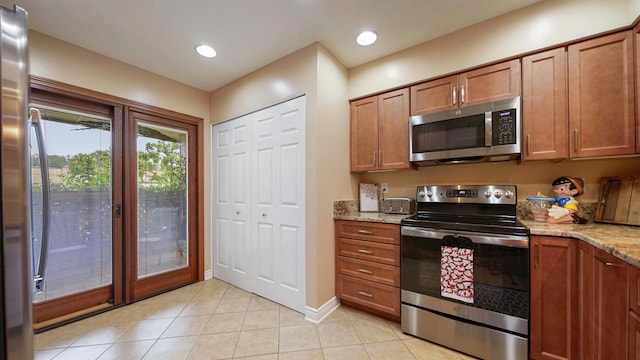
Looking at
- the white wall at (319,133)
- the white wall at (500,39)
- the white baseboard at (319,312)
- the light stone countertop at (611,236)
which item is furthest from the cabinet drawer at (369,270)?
the white wall at (500,39)

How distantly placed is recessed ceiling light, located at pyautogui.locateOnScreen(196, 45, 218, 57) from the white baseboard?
2.52 metres

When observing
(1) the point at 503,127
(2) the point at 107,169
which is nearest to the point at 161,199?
(2) the point at 107,169

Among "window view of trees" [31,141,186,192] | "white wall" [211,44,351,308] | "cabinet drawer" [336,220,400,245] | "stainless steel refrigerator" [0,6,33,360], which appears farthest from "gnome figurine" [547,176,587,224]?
"window view of trees" [31,141,186,192]

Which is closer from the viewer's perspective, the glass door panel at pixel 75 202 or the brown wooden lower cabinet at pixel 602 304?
the brown wooden lower cabinet at pixel 602 304

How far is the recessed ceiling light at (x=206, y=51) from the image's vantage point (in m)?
2.17

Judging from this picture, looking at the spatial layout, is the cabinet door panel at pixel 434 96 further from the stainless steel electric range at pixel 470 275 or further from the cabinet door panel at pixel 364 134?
the stainless steel electric range at pixel 470 275

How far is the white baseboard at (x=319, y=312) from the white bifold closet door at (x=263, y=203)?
0.30ft

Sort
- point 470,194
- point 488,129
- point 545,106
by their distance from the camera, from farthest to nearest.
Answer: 1. point 470,194
2. point 488,129
3. point 545,106

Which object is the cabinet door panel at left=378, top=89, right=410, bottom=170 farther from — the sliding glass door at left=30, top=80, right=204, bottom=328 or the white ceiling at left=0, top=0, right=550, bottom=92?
the sliding glass door at left=30, top=80, right=204, bottom=328

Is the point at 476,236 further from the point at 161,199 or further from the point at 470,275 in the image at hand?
the point at 161,199

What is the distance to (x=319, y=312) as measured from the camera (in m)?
2.07

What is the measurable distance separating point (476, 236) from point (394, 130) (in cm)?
116

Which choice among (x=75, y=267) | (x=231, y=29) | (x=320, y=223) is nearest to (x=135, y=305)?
(x=75, y=267)

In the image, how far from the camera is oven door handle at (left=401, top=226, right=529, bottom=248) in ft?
4.86
